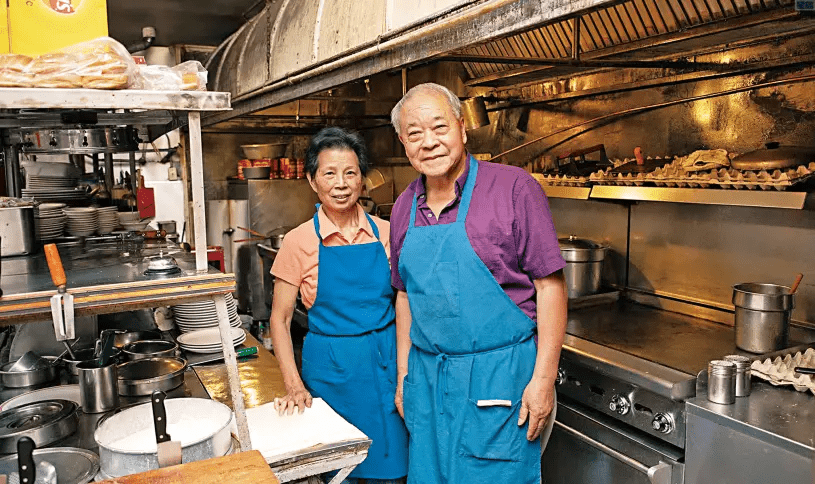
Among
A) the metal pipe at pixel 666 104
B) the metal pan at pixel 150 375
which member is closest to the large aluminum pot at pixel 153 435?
the metal pan at pixel 150 375

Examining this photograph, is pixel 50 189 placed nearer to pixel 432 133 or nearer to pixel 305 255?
pixel 305 255

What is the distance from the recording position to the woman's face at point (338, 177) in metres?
2.51

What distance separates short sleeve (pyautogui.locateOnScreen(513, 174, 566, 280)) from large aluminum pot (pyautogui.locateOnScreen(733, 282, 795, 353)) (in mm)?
1041

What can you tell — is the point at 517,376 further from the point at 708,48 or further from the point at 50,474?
the point at 708,48

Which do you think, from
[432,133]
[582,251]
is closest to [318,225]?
[432,133]

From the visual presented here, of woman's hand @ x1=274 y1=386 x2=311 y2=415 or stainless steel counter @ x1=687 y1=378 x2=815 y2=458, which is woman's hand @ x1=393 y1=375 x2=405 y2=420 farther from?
stainless steel counter @ x1=687 y1=378 x2=815 y2=458

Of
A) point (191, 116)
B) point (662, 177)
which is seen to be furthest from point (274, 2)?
point (191, 116)

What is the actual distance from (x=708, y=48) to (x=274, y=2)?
3.04 meters

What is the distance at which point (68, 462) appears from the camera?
5.90 ft

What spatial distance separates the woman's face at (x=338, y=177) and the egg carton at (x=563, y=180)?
165 cm

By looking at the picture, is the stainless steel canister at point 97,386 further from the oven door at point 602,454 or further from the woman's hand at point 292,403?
the oven door at point 602,454

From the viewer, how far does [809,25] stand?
2.64 meters

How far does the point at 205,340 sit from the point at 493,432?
1.67 metres

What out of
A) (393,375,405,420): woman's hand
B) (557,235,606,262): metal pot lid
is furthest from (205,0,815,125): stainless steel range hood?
(393,375,405,420): woman's hand
